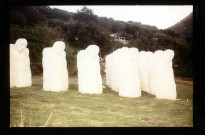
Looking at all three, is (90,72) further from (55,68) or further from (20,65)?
(20,65)

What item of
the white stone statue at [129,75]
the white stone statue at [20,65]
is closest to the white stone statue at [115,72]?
the white stone statue at [129,75]

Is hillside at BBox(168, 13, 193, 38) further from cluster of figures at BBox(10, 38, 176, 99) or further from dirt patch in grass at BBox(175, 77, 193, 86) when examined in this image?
dirt patch in grass at BBox(175, 77, 193, 86)

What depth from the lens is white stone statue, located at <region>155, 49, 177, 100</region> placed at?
29.1 ft

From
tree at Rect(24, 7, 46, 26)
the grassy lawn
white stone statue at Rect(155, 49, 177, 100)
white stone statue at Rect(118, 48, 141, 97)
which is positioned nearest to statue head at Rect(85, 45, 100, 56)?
white stone statue at Rect(118, 48, 141, 97)

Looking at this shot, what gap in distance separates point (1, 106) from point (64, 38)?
338 cm

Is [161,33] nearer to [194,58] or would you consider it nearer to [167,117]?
[194,58]

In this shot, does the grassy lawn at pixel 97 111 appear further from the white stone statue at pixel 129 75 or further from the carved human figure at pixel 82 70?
the carved human figure at pixel 82 70

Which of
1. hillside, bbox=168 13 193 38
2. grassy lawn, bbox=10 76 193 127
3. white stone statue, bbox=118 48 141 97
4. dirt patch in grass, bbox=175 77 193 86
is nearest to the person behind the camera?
grassy lawn, bbox=10 76 193 127

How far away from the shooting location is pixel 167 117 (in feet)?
24.3

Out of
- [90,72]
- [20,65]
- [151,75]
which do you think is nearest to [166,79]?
[151,75]

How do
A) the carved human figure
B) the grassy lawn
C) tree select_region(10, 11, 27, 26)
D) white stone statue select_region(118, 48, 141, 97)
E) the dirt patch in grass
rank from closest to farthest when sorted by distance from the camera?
1. the grassy lawn
2. tree select_region(10, 11, 27, 26)
3. the dirt patch in grass
4. white stone statue select_region(118, 48, 141, 97)
5. the carved human figure

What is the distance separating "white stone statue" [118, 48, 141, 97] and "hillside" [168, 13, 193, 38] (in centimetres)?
167
